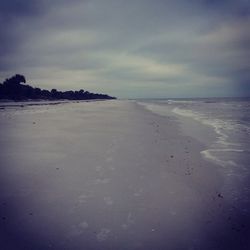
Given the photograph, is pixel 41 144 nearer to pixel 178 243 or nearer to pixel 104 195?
pixel 104 195

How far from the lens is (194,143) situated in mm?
14594

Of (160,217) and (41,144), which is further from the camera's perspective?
(41,144)

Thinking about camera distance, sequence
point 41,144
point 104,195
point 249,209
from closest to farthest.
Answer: point 249,209
point 104,195
point 41,144

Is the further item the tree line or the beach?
the tree line

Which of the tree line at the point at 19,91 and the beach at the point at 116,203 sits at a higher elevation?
the tree line at the point at 19,91

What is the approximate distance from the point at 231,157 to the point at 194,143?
3.14 metres

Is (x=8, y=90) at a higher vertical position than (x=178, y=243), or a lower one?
higher

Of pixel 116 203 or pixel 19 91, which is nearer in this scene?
pixel 116 203

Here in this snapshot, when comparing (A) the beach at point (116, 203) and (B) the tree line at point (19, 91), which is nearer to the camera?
(A) the beach at point (116, 203)

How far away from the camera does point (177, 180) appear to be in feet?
27.3

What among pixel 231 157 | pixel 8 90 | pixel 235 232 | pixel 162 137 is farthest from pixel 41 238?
pixel 8 90

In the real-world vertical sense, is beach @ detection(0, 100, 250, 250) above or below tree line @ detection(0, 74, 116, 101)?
below

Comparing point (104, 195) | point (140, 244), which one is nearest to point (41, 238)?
point (140, 244)

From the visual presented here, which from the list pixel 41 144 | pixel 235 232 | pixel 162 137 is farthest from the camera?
pixel 162 137
